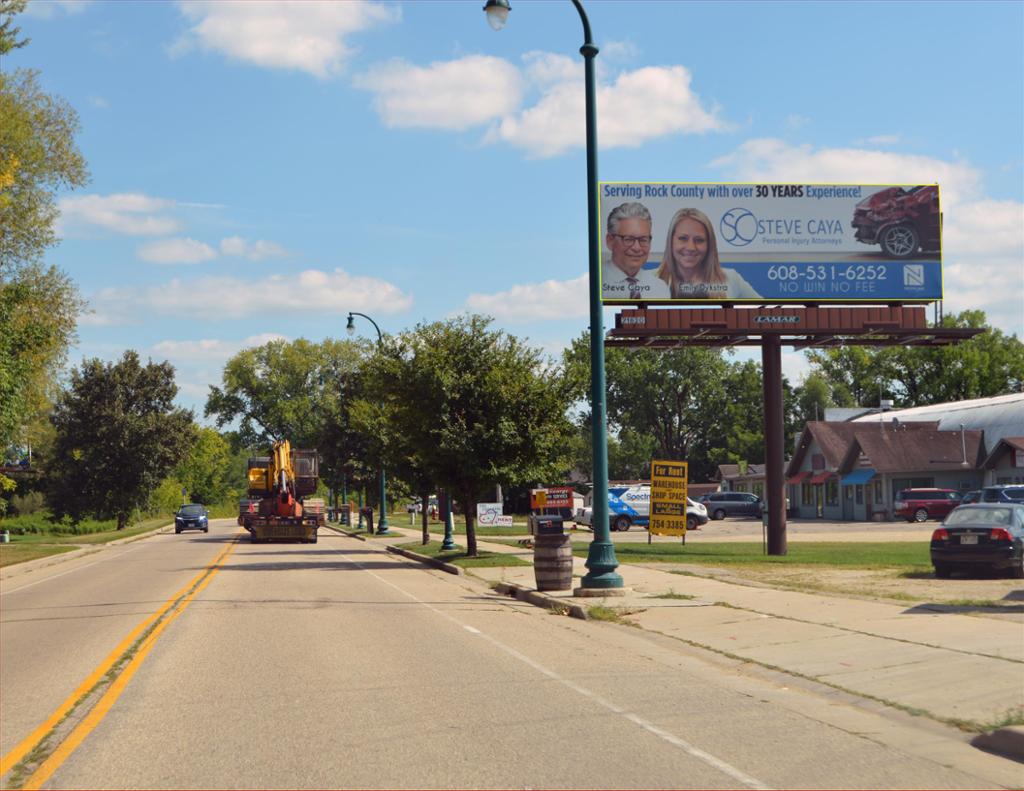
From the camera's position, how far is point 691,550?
33688 mm

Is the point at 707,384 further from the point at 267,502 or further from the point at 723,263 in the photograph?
the point at 723,263

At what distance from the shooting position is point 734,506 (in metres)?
71.7

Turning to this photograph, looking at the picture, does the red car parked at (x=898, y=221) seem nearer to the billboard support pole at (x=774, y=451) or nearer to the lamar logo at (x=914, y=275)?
the lamar logo at (x=914, y=275)

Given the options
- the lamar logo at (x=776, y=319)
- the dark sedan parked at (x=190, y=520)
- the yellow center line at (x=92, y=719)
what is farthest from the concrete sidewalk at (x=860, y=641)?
the dark sedan parked at (x=190, y=520)

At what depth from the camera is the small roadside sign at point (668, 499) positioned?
1235 inches

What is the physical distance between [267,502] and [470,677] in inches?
1501

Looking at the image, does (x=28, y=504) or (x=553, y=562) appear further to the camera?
(x=28, y=504)

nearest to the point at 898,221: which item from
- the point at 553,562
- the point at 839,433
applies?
the point at 553,562

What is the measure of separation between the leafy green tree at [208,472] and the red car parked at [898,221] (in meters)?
101

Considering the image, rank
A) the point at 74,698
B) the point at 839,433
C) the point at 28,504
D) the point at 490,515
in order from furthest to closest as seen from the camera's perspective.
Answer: the point at 28,504, the point at 839,433, the point at 490,515, the point at 74,698

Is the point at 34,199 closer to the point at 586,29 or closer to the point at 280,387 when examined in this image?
the point at 586,29

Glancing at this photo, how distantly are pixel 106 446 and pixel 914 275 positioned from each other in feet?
183

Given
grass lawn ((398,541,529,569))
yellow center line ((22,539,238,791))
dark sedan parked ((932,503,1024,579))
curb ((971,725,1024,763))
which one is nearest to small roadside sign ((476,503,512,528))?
grass lawn ((398,541,529,569))

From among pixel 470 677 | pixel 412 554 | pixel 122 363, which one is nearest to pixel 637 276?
pixel 412 554
